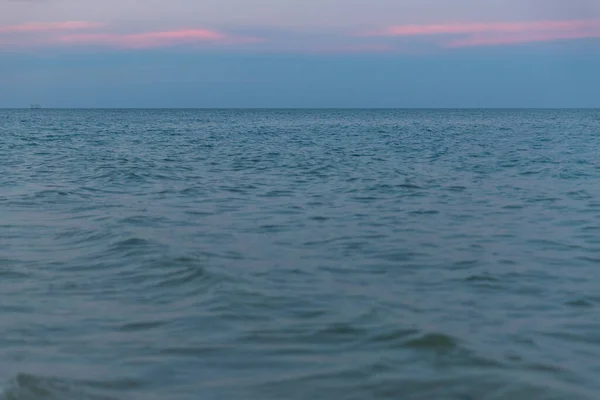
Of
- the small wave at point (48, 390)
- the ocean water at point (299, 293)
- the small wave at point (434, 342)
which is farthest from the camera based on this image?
the small wave at point (434, 342)

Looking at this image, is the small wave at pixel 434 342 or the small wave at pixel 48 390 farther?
the small wave at pixel 434 342

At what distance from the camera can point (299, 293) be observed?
7.59 meters

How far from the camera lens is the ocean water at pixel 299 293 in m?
5.34

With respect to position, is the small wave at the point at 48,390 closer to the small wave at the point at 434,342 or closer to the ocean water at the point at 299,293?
the ocean water at the point at 299,293

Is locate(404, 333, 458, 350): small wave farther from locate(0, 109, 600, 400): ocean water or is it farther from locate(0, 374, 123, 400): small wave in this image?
locate(0, 374, 123, 400): small wave

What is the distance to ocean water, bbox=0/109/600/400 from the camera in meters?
5.34

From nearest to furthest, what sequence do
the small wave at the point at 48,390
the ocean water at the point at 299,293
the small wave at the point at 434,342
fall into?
the small wave at the point at 48,390
the ocean water at the point at 299,293
the small wave at the point at 434,342

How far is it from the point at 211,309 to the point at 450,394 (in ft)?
9.03

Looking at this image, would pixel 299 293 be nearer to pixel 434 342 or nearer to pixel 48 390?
pixel 434 342

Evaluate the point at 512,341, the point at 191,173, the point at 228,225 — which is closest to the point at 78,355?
the point at 512,341

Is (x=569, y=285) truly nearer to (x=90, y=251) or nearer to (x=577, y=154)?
(x=90, y=251)

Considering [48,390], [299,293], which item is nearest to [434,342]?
[299,293]

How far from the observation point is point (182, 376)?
5.33m

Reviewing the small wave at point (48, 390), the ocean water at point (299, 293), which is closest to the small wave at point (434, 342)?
the ocean water at point (299, 293)
